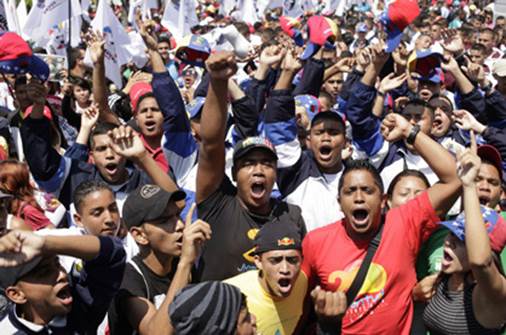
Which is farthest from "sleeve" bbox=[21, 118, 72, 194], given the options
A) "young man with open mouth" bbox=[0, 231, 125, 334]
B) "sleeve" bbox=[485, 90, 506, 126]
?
"sleeve" bbox=[485, 90, 506, 126]

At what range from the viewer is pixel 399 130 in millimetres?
3932

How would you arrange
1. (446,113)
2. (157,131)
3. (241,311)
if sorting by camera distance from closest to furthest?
(241,311), (157,131), (446,113)

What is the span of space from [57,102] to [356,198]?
5200 millimetres

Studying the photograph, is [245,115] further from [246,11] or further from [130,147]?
[246,11]

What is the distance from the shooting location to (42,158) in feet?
16.5

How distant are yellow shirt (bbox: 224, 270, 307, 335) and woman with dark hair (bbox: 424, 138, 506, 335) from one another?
0.62m

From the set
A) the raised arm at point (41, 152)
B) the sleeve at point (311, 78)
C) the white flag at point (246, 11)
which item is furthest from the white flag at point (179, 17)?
the raised arm at point (41, 152)

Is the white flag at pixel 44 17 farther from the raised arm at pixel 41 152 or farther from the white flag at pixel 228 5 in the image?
the white flag at pixel 228 5

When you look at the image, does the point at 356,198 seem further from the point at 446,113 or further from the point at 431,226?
the point at 446,113

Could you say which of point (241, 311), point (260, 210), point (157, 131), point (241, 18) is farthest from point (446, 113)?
point (241, 18)

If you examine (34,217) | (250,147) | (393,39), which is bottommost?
(34,217)

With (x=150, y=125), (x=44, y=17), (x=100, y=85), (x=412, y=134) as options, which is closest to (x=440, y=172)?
(x=412, y=134)

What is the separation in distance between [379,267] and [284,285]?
0.46 meters

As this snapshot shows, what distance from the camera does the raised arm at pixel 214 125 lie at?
12.0ft
